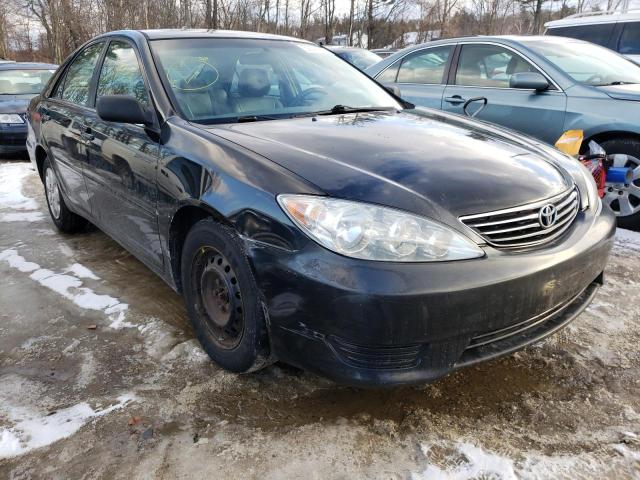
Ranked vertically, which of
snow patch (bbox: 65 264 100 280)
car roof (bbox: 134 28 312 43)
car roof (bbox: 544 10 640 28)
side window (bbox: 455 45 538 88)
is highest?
car roof (bbox: 544 10 640 28)

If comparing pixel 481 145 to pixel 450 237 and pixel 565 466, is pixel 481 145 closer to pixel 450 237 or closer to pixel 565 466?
pixel 450 237

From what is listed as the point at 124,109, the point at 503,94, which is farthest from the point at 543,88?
the point at 124,109

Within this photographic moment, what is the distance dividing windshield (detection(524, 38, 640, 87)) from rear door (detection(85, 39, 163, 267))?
3.65 metres

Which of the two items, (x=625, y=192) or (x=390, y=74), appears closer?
(x=625, y=192)

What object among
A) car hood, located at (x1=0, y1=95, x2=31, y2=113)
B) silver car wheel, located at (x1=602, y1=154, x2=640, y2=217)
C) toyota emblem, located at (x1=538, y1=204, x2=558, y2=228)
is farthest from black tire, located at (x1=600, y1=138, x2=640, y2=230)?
car hood, located at (x1=0, y1=95, x2=31, y2=113)

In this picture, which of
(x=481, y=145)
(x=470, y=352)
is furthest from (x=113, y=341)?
(x=481, y=145)

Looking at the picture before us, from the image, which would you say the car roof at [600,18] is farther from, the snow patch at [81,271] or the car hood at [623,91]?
the snow patch at [81,271]

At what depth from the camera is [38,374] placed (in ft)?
8.00

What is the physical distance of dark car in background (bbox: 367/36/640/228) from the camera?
4176mm

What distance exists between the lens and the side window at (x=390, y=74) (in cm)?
586

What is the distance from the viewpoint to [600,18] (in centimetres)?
806

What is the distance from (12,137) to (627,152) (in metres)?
8.35

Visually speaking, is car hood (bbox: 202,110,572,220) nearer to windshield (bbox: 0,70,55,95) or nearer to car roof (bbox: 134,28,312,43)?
car roof (bbox: 134,28,312,43)

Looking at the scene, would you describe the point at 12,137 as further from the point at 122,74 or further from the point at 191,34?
the point at 191,34
